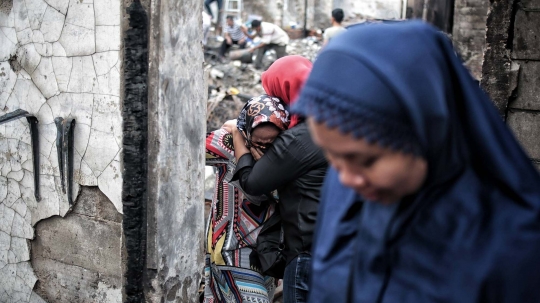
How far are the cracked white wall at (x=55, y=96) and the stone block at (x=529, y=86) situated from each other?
2.17m

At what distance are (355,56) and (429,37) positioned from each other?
0.48 feet

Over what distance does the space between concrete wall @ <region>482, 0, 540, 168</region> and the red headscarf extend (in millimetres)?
1353

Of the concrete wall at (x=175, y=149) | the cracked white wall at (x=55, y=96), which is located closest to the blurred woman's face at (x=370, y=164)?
the concrete wall at (x=175, y=149)

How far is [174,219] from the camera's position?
3.02m

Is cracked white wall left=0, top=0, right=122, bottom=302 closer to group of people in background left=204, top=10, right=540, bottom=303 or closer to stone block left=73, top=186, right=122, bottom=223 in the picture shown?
stone block left=73, top=186, right=122, bottom=223

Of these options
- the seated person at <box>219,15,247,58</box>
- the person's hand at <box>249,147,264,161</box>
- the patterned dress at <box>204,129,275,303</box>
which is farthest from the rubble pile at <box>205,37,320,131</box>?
the person's hand at <box>249,147,264,161</box>

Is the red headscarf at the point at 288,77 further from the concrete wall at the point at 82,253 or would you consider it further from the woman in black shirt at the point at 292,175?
the concrete wall at the point at 82,253

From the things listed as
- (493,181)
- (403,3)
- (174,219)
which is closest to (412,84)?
(493,181)

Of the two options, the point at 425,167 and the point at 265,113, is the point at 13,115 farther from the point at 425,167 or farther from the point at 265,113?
the point at 425,167

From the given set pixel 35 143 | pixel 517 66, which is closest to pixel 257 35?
pixel 517 66

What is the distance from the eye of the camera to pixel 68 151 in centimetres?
303

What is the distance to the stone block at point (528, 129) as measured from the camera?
3.50 m

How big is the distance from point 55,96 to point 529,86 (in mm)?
2494

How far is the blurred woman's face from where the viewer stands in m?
1.09
